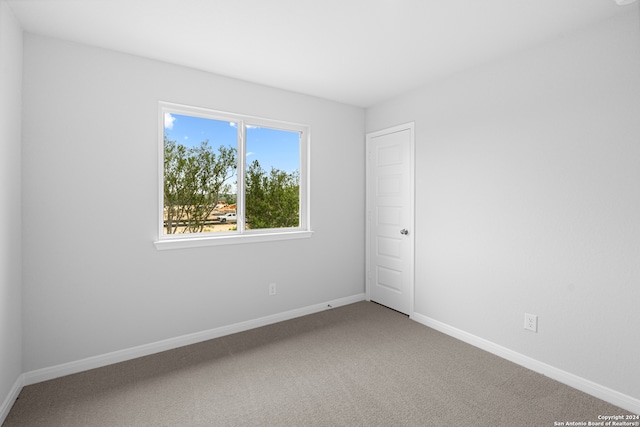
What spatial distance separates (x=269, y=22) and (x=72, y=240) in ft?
7.10

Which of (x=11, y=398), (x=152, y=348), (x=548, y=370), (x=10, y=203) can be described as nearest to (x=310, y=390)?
(x=152, y=348)

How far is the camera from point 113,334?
101 inches

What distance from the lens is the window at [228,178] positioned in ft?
9.53

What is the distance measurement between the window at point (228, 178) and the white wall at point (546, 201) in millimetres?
1478

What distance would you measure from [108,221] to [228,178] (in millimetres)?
1101

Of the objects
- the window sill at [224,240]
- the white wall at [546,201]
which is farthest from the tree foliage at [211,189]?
the white wall at [546,201]

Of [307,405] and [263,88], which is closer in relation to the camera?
[307,405]

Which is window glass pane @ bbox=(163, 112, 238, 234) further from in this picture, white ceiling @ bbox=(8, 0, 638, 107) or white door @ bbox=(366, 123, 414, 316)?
white door @ bbox=(366, 123, 414, 316)

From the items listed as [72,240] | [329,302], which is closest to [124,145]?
[72,240]

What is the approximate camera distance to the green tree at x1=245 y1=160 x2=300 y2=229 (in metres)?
3.38

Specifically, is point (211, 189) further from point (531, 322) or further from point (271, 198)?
point (531, 322)

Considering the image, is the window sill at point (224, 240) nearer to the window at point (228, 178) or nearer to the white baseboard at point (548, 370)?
the window at point (228, 178)

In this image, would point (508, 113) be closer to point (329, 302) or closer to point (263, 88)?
point (263, 88)

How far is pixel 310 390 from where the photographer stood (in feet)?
7.25
